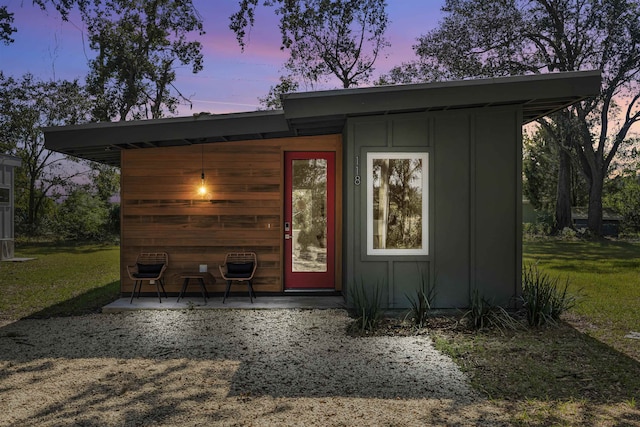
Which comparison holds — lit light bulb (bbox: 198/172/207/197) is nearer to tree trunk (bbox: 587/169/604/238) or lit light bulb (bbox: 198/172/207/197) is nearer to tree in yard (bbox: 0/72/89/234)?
tree in yard (bbox: 0/72/89/234)

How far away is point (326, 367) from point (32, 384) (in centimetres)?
230

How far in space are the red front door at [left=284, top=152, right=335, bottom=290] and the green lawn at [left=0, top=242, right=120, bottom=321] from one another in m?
2.82

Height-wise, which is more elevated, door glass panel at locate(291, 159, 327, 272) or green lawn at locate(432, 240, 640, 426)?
door glass panel at locate(291, 159, 327, 272)

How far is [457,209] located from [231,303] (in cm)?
322

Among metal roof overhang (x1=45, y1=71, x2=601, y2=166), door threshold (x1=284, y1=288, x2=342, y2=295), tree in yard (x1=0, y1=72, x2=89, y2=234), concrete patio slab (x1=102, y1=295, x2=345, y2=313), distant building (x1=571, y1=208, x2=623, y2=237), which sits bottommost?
concrete patio slab (x1=102, y1=295, x2=345, y2=313)

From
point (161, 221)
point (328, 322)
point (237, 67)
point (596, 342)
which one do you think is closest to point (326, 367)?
point (328, 322)

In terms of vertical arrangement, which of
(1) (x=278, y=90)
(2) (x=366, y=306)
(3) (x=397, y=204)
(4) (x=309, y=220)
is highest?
(1) (x=278, y=90)

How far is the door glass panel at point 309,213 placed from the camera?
790 centimetres

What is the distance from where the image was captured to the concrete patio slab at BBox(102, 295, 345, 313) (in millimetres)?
7102

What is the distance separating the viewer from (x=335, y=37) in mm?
21453

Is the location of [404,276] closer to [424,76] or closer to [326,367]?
[326,367]

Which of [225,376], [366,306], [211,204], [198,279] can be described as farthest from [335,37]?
[225,376]

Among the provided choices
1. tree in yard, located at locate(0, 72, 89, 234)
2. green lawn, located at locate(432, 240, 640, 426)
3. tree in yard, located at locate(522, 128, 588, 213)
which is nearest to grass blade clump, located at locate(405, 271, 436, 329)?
green lawn, located at locate(432, 240, 640, 426)

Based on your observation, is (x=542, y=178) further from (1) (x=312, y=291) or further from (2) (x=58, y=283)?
(2) (x=58, y=283)
